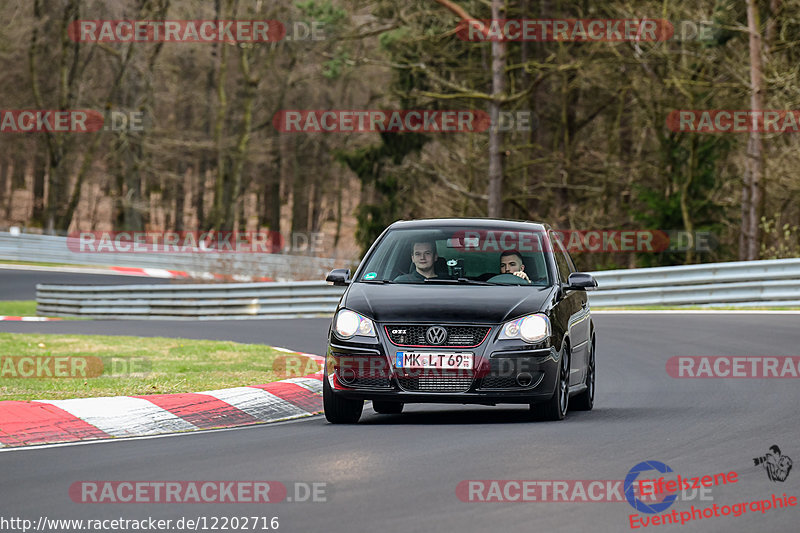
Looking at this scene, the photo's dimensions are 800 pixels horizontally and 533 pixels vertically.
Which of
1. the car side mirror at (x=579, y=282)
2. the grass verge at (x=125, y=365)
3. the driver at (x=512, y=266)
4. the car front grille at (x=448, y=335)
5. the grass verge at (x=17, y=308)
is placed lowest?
the grass verge at (x=17, y=308)

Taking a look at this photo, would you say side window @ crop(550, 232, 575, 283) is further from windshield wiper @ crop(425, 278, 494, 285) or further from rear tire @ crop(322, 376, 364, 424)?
rear tire @ crop(322, 376, 364, 424)

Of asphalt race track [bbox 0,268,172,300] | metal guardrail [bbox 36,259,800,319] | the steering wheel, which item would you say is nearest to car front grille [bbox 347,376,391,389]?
the steering wheel

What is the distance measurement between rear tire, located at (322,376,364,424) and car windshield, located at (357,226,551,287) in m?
1.01

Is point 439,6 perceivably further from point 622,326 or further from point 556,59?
point 622,326

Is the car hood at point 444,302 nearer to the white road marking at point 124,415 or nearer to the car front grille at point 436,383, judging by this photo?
the car front grille at point 436,383

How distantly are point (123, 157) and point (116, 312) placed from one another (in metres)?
33.9

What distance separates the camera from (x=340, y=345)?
9.33m

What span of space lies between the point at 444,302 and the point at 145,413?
2364 mm

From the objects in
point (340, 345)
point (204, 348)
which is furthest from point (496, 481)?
point (204, 348)

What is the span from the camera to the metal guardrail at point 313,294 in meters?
22.6

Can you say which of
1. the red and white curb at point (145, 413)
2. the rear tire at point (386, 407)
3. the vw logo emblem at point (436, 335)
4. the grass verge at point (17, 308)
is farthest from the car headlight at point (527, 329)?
the grass verge at point (17, 308)

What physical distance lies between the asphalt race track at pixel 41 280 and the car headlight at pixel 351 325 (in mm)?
29025

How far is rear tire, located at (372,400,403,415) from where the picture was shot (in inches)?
412

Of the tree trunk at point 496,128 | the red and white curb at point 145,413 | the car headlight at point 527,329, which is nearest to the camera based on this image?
the red and white curb at point 145,413
